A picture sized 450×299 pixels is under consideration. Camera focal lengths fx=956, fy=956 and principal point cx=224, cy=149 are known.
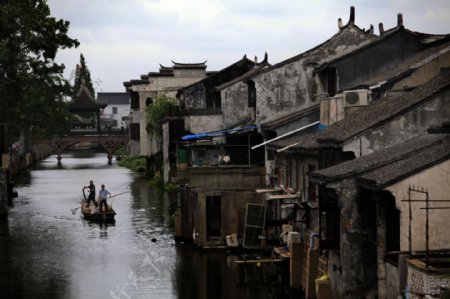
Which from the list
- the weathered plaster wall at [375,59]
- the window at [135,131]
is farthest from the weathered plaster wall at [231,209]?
the window at [135,131]

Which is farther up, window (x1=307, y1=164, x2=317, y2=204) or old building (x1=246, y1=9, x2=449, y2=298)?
old building (x1=246, y1=9, x2=449, y2=298)

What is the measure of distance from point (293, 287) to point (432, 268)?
12778 millimetres

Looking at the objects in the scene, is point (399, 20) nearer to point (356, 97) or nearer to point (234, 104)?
point (356, 97)

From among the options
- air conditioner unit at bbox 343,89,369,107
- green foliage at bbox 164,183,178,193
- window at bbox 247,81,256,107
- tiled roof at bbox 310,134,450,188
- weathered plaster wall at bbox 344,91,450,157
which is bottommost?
green foliage at bbox 164,183,178,193

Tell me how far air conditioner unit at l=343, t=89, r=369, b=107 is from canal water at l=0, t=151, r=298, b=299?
744cm

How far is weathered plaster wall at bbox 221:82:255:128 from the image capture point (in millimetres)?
59656

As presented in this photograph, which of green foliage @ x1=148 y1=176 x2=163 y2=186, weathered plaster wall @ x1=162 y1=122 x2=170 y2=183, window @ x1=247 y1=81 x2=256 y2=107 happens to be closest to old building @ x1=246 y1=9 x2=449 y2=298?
window @ x1=247 y1=81 x2=256 y2=107

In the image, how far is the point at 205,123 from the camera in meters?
63.3

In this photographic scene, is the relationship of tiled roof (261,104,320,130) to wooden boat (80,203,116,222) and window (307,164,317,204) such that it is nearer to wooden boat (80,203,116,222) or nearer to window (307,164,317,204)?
window (307,164,317,204)

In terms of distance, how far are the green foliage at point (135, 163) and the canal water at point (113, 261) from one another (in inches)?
1532

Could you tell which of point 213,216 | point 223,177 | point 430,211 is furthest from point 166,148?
point 430,211

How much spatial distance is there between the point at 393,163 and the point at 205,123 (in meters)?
37.9

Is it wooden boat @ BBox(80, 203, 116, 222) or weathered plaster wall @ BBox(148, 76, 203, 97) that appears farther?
weathered plaster wall @ BBox(148, 76, 203, 97)

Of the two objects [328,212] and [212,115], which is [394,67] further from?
[212,115]
